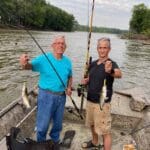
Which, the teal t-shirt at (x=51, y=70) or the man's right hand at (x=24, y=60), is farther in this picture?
the teal t-shirt at (x=51, y=70)

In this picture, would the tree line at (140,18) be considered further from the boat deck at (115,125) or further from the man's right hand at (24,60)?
the man's right hand at (24,60)

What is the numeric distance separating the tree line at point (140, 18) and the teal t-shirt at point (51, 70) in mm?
112178

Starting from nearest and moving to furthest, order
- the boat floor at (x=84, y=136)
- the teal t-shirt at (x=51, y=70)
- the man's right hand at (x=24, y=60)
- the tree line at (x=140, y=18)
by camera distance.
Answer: the man's right hand at (x=24, y=60) → the teal t-shirt at (x=51, y=70) → the boat floor at (x=84, y=136) → the tree line at (x=140, y=18)

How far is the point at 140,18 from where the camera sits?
118125 mm

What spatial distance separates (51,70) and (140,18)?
383ft

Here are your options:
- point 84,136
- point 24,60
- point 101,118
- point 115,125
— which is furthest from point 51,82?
point 115,125

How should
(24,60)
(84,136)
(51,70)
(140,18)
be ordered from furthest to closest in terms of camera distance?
(140,18), (84,136), (51,70), (24,60)

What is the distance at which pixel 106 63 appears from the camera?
5.21 meters

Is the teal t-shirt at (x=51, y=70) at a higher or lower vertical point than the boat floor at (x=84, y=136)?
higher

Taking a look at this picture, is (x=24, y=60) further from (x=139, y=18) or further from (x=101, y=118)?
(x=139, y=18)

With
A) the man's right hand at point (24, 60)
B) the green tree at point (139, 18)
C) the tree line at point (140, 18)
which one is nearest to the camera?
the man's right hand at point (24, 60)

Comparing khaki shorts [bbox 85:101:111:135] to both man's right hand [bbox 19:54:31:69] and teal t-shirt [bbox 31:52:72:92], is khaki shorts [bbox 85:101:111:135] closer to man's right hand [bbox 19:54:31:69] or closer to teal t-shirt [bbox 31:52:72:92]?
teal t-shirt [bbox 31:52:72:92]

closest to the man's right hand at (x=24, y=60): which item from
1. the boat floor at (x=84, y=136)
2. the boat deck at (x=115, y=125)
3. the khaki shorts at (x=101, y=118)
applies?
the khaki shorts at (x=101, y=118)

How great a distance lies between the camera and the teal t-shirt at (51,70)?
5471 mm
